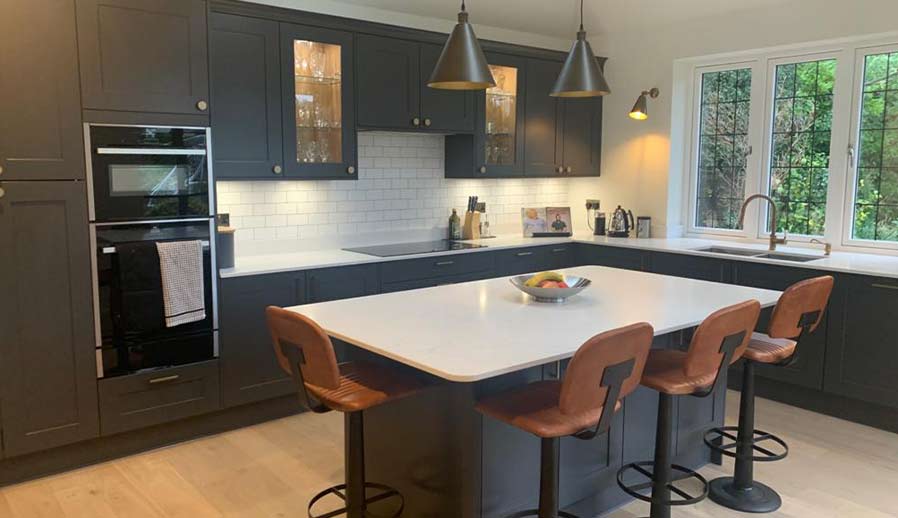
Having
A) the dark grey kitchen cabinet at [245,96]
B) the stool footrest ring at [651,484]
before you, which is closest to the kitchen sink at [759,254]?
the stool footrest ring at [651,484]

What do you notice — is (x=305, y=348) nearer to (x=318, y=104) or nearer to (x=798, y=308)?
(x=798, y=308)

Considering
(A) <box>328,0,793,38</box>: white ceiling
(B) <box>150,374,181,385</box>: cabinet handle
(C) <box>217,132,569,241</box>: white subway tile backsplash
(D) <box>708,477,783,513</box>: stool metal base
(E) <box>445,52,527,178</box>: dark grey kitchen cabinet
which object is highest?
(A) <box>328,0,793,38</box>: white ceiling

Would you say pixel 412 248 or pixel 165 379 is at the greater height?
pixel 412 248

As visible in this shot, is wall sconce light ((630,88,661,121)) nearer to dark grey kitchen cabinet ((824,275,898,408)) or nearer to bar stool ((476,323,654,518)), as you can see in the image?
dark grey kitchen cabinet ((824,275,898,408))

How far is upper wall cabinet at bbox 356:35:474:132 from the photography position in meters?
4.48

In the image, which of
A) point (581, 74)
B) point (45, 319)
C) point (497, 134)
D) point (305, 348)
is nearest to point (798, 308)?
point (581, 74)

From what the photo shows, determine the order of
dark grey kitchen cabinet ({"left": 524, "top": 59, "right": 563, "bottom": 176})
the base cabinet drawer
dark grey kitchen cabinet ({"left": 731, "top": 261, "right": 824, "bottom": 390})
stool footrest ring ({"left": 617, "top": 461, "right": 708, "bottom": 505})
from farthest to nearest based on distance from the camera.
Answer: dark grey kitchen cabinet ({"left": 524, "top": 59, "right": 563, "bottom": 176})
dark grey kitchen cabinet ({"left": 731, "top": 261, "right": 824, "bottom": 390})
the base cabinet drawer
stool footrest ring ({"left": 617, "top": 461, "right": 708, "bottom": 505})

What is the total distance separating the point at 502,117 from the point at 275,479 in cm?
319

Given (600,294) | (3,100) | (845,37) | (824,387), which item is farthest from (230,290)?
(845,37)

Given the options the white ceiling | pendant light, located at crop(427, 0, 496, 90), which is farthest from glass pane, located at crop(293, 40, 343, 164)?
pendant light, located at crop(427, 0, 496, 90)

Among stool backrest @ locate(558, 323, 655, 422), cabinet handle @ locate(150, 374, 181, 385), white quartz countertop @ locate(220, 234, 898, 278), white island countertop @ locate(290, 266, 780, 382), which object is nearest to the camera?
stool backrest @ locate(558, 323, 655, 422)

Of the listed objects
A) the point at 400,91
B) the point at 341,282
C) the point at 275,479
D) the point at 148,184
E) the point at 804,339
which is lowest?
the point at 275,479

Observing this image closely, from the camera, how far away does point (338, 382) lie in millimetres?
2238

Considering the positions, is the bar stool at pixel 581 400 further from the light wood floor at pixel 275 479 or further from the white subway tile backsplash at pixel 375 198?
the white subway tile backsplash at pixel 375 198
